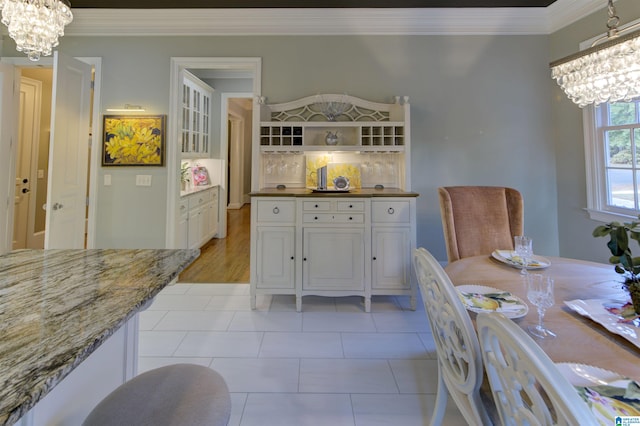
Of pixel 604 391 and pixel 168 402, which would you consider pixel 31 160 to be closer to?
pixel 168 402

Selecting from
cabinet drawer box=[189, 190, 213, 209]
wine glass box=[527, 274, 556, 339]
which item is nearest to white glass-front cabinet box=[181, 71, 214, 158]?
cabinet drawer box=[189, 190, 213, 209]

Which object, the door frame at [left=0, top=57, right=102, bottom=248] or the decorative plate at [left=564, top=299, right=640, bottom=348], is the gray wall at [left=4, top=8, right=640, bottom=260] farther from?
the decorative plate at [left=564, top=299, right=640, bottom=348]

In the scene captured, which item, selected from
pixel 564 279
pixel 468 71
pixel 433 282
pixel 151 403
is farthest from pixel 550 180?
pixel 151 403

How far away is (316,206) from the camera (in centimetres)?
281

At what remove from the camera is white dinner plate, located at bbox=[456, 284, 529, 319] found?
1139 millimetres

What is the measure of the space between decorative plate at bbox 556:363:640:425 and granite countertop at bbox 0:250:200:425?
1057 millimetres

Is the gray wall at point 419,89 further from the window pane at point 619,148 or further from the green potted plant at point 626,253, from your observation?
the green potted plant at point 626,253

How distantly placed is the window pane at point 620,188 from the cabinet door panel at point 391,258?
6.35ft

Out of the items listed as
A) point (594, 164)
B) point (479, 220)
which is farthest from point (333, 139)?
point (594, 164)

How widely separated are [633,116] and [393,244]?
2338mm

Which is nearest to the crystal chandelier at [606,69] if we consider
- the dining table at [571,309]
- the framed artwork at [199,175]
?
the dining table at [571,309]

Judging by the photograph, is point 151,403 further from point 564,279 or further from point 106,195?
point 106,195

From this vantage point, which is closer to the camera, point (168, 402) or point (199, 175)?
point (168, 402)

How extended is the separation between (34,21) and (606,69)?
122 inches
